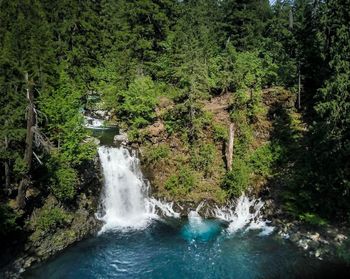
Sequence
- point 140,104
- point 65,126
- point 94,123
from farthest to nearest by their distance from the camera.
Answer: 1. point 94,123
2. point 140,104
3. point 65,126

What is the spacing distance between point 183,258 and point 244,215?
22.2ft

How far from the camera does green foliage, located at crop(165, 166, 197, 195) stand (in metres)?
26.9

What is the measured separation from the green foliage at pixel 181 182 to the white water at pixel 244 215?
2713 mm

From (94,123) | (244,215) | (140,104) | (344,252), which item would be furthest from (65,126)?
(344,252)

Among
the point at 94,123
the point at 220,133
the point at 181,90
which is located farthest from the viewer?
the point at 94,123

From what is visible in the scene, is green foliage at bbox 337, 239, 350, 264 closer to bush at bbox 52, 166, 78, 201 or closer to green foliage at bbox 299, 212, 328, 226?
green foliage at bbox 299, 212, 328, 226

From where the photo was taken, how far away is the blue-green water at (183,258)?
1927cm

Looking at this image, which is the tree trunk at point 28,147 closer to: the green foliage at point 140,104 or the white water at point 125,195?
the white water at point 125,195

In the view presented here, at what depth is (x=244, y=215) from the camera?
2577 centimetres

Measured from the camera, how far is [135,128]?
29703 millimetres

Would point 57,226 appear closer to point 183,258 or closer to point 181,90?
point 183,258

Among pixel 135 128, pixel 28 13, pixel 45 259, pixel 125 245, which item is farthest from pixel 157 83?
pixel 45 259

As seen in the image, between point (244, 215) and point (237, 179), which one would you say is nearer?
point (244, 215)

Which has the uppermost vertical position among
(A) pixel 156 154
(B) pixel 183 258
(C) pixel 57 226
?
(A) pixel 156 154
